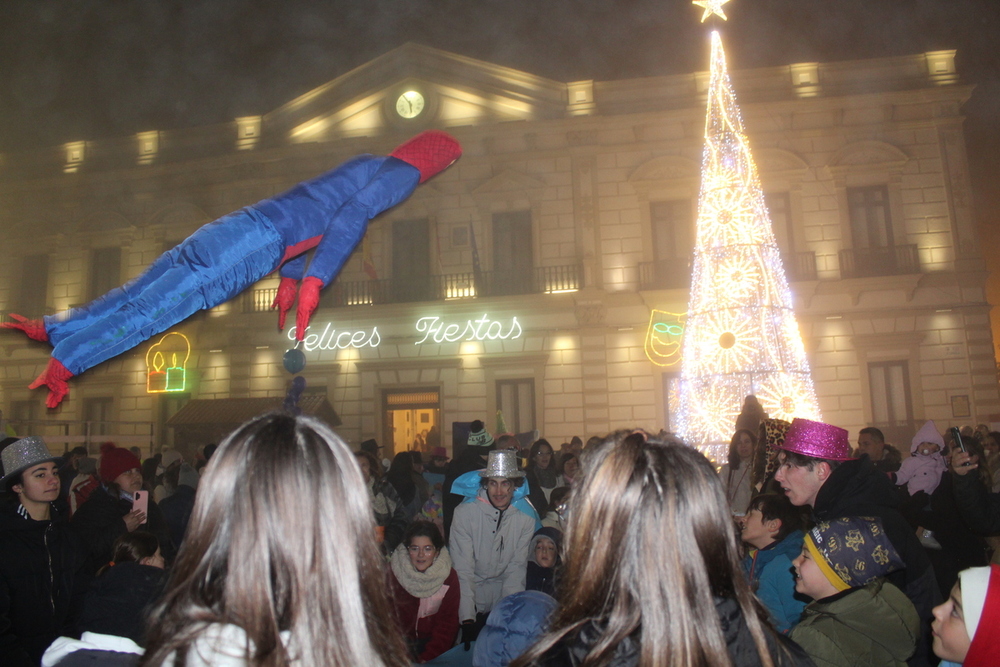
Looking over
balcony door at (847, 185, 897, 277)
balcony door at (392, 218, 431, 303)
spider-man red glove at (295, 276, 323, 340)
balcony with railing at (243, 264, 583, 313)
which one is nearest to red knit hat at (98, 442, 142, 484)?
spider-man red glove at (295, 276, 323, 340)

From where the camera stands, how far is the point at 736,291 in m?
10.1

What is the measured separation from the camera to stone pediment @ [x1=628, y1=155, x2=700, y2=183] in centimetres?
1739

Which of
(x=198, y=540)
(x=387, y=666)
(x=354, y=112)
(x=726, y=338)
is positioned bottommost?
(x=387, y=666)

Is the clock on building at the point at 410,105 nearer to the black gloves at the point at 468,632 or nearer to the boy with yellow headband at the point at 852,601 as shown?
the black gloves at the point at 468,632

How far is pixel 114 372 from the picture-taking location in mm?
19594

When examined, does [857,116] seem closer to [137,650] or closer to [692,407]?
[692,407]

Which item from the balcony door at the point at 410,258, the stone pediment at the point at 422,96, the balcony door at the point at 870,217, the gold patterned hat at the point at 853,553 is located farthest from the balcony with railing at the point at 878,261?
the gold patterned hat at the point at 853,553

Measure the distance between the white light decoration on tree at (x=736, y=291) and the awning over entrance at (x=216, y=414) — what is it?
999 centimetres

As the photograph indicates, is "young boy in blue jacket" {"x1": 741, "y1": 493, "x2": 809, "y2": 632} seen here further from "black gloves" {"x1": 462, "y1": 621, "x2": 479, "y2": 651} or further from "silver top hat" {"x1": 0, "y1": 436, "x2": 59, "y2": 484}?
"silver top hat" {"x1": 0, "y1": 436, "x2": 59, "y2": 484}

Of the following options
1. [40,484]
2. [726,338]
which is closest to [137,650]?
[40,484]

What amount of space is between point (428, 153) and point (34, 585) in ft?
11.5

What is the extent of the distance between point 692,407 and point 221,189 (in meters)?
14.5

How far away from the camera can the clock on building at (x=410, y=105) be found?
18.8 m

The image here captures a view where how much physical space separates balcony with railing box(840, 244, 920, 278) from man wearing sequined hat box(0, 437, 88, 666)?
16533 millimetres
